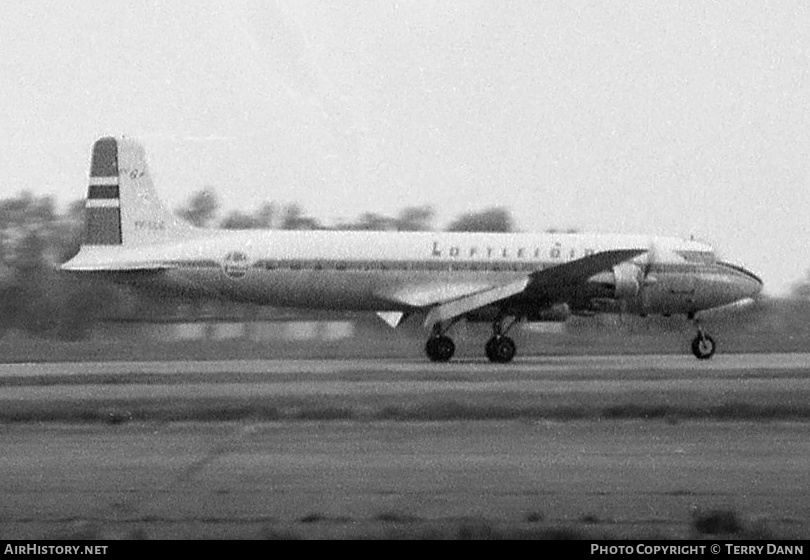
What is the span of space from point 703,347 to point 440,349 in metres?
6.67

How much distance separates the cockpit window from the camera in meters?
36.9

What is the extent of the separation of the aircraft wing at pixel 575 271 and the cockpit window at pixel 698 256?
3247 millimetres

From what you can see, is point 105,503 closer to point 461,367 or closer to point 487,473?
point 487,473

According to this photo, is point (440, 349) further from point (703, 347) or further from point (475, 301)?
point (703, 347)

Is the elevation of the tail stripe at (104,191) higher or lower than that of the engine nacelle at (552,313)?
higher

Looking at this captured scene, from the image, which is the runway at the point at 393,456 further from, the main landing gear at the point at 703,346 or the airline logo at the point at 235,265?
the main landing gear at the point at 703,346

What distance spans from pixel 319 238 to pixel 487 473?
21.0 m

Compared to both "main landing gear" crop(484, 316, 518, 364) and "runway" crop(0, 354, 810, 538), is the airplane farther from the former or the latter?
"runway" crop(0, 354, 810, 538)

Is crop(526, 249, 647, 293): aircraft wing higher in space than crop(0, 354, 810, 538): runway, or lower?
higher

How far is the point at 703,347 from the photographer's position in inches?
1405

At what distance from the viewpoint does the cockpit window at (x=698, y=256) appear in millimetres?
36938

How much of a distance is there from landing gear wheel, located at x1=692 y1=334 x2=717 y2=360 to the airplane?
0.03 metres
